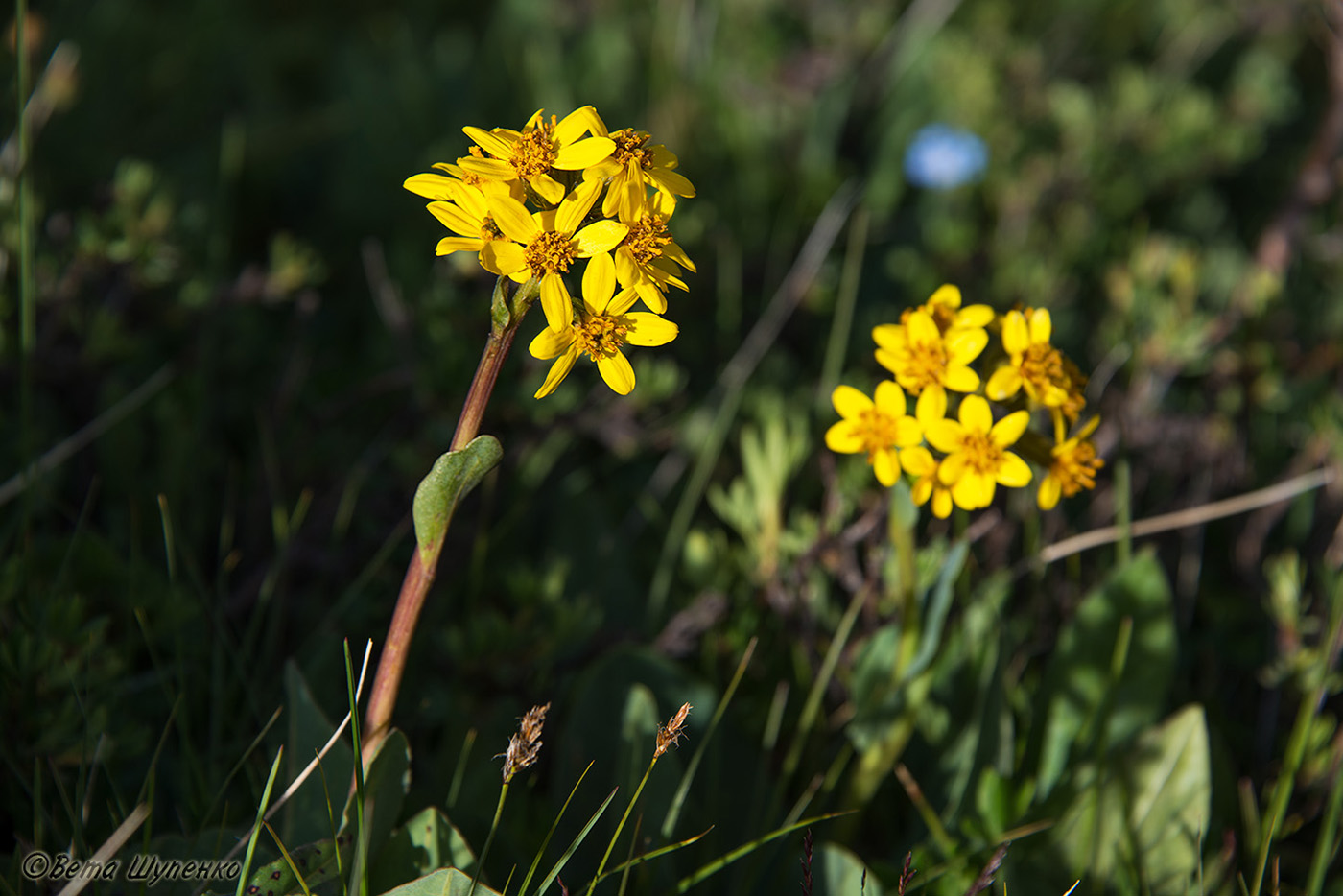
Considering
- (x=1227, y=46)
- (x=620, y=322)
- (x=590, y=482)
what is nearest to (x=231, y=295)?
(x=590, y=482)

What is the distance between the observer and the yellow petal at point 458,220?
1029 millimetres

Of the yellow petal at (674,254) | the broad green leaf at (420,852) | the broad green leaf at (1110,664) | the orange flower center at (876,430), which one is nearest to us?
the yellow petal at (674,254)

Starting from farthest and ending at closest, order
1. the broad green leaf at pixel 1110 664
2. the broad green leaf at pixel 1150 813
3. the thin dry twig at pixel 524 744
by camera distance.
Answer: the broad green leaf at pixel 1110 664, the broad green leaf at pixel 1150 813, the thin dry twig at pixel 524 744

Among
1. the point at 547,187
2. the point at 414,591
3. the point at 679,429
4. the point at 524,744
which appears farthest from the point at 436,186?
the point at 679,429

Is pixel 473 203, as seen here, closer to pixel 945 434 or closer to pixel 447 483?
pixel 447 483

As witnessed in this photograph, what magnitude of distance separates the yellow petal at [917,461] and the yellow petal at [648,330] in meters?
0.38

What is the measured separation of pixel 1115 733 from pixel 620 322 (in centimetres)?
112

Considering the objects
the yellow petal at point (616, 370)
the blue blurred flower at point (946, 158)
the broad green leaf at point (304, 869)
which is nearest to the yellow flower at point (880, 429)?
the yellow petal at point (616, 370)

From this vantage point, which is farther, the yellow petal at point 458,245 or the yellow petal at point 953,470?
the yellow petal at point 953,470

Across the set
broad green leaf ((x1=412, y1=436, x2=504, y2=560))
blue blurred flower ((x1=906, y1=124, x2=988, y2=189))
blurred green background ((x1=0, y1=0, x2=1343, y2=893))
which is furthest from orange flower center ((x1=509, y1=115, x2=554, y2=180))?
blue blurred flower ((x1=906, y1=124, x2=988, y2=189))

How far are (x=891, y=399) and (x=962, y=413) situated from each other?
93 mm

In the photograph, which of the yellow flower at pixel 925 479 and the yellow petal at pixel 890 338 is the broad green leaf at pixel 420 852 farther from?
the yellow petal at pixel 890 338

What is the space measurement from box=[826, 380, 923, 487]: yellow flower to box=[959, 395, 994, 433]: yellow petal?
6cm

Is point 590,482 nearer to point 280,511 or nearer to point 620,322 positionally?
point 280,511
